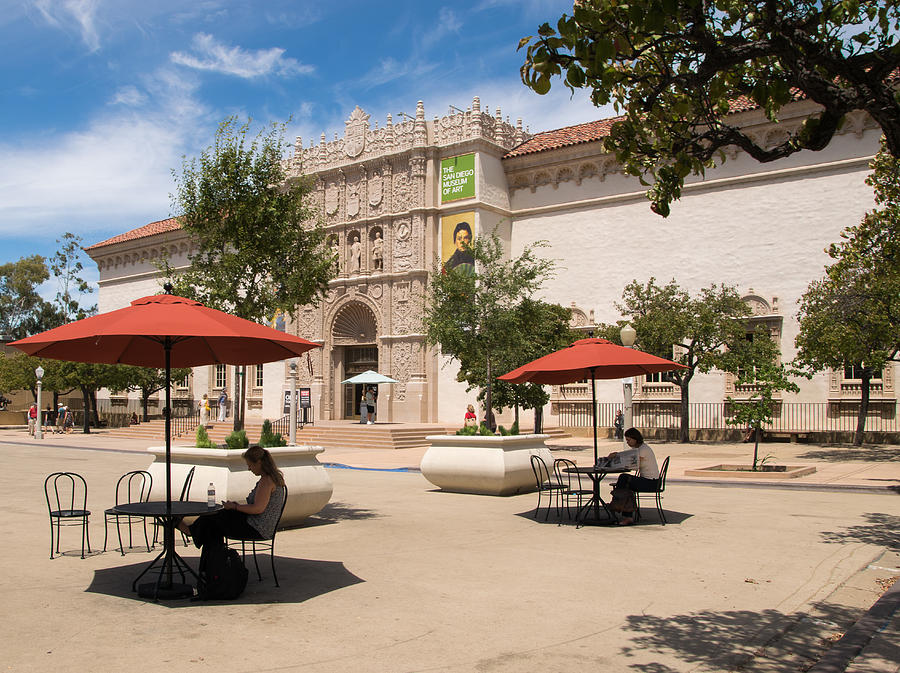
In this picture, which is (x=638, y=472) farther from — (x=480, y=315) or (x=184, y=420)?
(x=184, y=420)

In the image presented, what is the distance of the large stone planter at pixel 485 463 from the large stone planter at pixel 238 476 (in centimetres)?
407

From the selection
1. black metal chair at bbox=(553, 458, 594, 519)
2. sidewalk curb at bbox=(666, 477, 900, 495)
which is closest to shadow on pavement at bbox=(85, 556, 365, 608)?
black metal chair at bbox=(553, 458, 594, 519)

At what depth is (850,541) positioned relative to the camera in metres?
9.84

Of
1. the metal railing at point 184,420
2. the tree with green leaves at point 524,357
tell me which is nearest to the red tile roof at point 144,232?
the metal railing at point 184,420

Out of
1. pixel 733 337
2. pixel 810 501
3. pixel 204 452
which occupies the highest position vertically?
pixel 733 337

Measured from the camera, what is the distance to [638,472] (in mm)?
11469

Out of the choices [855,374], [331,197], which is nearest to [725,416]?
[855,374]

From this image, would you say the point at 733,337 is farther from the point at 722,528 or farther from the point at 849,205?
the point at 722,528

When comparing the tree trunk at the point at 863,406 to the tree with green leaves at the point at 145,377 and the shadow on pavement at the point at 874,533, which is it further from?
the tree with green leaves at the point at 145,377

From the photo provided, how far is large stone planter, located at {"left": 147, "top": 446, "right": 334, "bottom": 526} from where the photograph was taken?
33.0 feet

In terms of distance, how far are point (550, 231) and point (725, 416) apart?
10.9 m

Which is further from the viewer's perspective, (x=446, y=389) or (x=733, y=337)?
(x=446, y=389)

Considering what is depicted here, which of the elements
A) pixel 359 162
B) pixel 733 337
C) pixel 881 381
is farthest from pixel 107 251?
pixel 881 381

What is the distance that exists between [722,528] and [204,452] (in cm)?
684
